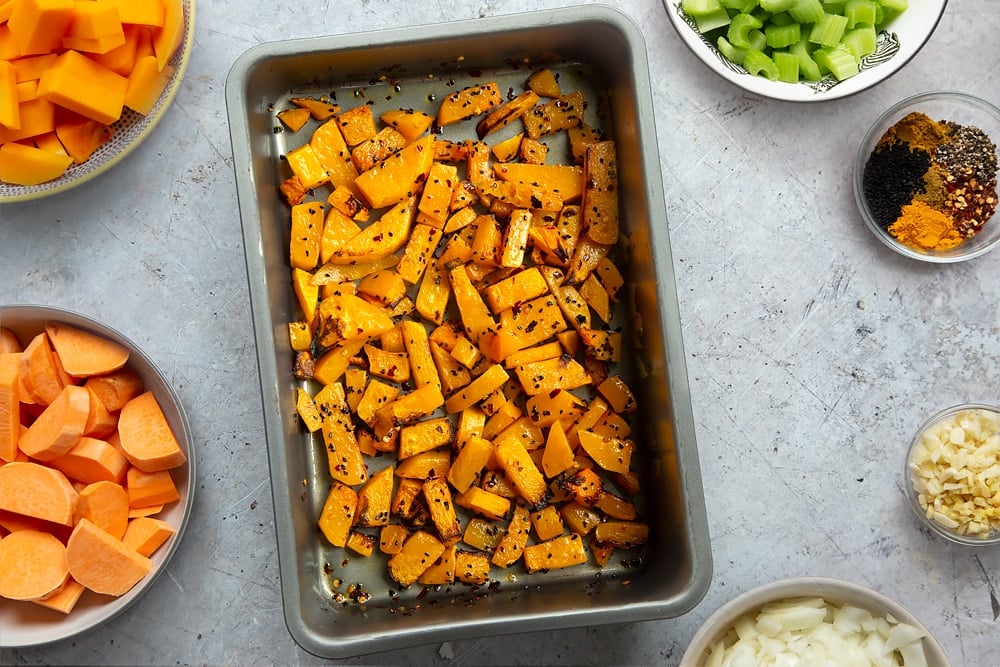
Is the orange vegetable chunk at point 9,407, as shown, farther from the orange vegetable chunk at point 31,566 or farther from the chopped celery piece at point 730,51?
the chopped celery piece at point 730,51

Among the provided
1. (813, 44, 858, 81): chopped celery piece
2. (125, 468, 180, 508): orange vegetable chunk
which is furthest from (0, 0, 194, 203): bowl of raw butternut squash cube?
(813, 44, 858, 81): chopped celery piece

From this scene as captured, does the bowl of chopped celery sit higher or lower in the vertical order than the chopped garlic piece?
higher

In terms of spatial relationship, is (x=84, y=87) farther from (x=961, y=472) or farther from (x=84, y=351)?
(x=961, y=472)

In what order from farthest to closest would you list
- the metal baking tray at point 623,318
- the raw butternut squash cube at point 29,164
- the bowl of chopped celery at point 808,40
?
the bowl of chopped celery at point 808,40 < the raw butternut squash cube at point 29,164 < the metal baking tray at point 623,318

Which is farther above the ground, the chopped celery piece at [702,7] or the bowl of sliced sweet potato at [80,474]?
the chopped celery piece at [702,7]

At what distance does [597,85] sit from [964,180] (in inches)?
34.2

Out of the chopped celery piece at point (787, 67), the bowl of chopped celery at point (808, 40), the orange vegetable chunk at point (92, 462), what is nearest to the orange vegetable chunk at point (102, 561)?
the orange vegetable chunk at point (92, 462)

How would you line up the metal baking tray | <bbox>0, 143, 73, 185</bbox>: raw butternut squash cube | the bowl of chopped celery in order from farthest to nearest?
the bowl of chopped celery → <bbox>0, 143, 73, 185</bbox>: raw butternut squash cube → the metal baking tray

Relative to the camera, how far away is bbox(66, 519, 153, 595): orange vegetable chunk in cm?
166

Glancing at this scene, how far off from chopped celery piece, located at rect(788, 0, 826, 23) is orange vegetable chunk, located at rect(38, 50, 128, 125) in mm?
1496

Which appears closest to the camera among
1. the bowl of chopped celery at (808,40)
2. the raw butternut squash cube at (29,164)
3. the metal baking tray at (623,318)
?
the metal baking tray at (623,318)

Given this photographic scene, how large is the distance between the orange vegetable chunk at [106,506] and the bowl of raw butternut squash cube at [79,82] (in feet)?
2.18

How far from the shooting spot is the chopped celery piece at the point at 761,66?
183 centimetres

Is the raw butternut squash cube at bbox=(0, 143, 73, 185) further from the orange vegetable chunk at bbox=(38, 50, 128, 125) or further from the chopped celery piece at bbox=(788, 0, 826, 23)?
the chopped celery piece at bbox=(788, 0, 826, 23)
